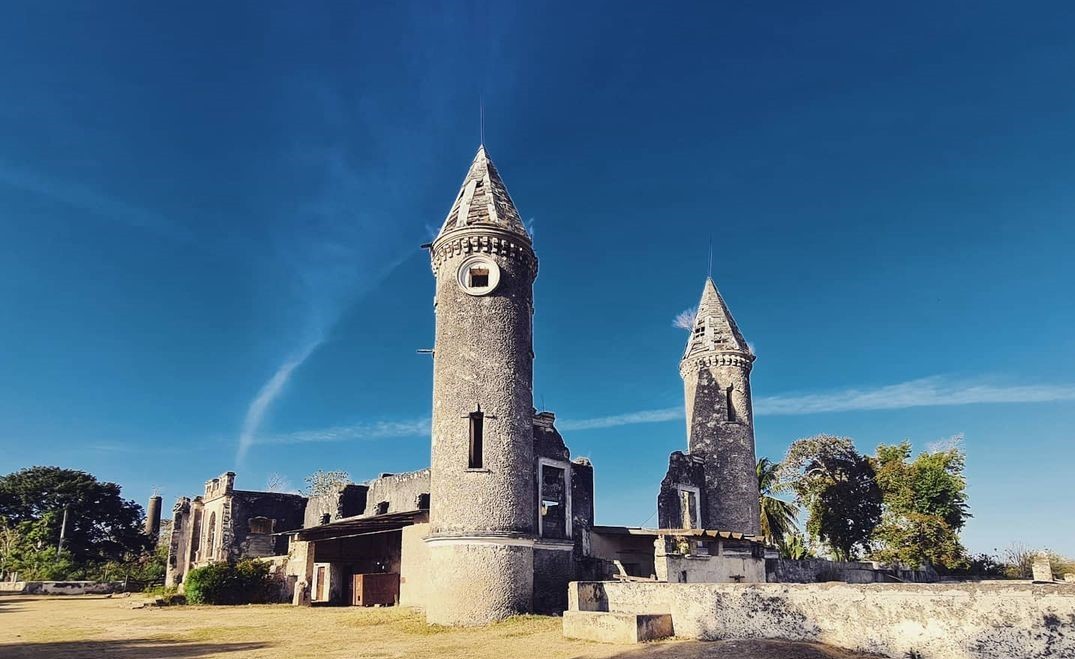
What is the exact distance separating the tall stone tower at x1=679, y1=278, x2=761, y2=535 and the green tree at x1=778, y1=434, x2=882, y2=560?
29.8 ft

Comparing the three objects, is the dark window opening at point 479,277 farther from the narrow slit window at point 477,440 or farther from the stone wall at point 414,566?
the stone wall at point 414,566

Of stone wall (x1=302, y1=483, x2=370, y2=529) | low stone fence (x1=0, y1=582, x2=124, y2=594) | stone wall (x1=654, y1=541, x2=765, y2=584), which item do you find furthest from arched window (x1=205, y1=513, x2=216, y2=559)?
stone wall (x1=654, y1=541, x2=765, y2=584)

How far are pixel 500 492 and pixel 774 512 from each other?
25.0 m

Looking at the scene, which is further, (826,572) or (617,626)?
(826,572)

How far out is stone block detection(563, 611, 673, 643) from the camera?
543 inches

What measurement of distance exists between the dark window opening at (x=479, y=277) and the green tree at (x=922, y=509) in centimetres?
2375

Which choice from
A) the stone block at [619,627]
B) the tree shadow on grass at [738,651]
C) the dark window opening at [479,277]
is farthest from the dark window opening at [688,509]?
the tree shadow on grass at [738,651]

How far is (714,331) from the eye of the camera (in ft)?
108

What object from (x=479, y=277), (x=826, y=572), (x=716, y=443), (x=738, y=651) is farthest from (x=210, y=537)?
(x=738, y=651)

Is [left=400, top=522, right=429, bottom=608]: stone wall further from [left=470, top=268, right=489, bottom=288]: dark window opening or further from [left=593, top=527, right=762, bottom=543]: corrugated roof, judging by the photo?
[left=470, top=268, right=489, bottom=288]: dark window opening

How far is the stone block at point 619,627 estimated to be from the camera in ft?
45.2

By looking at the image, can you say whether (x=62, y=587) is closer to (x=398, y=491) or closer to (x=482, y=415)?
(x=398, y=491)

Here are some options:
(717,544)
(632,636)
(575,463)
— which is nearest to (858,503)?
(717,544)

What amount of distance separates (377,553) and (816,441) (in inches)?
863
